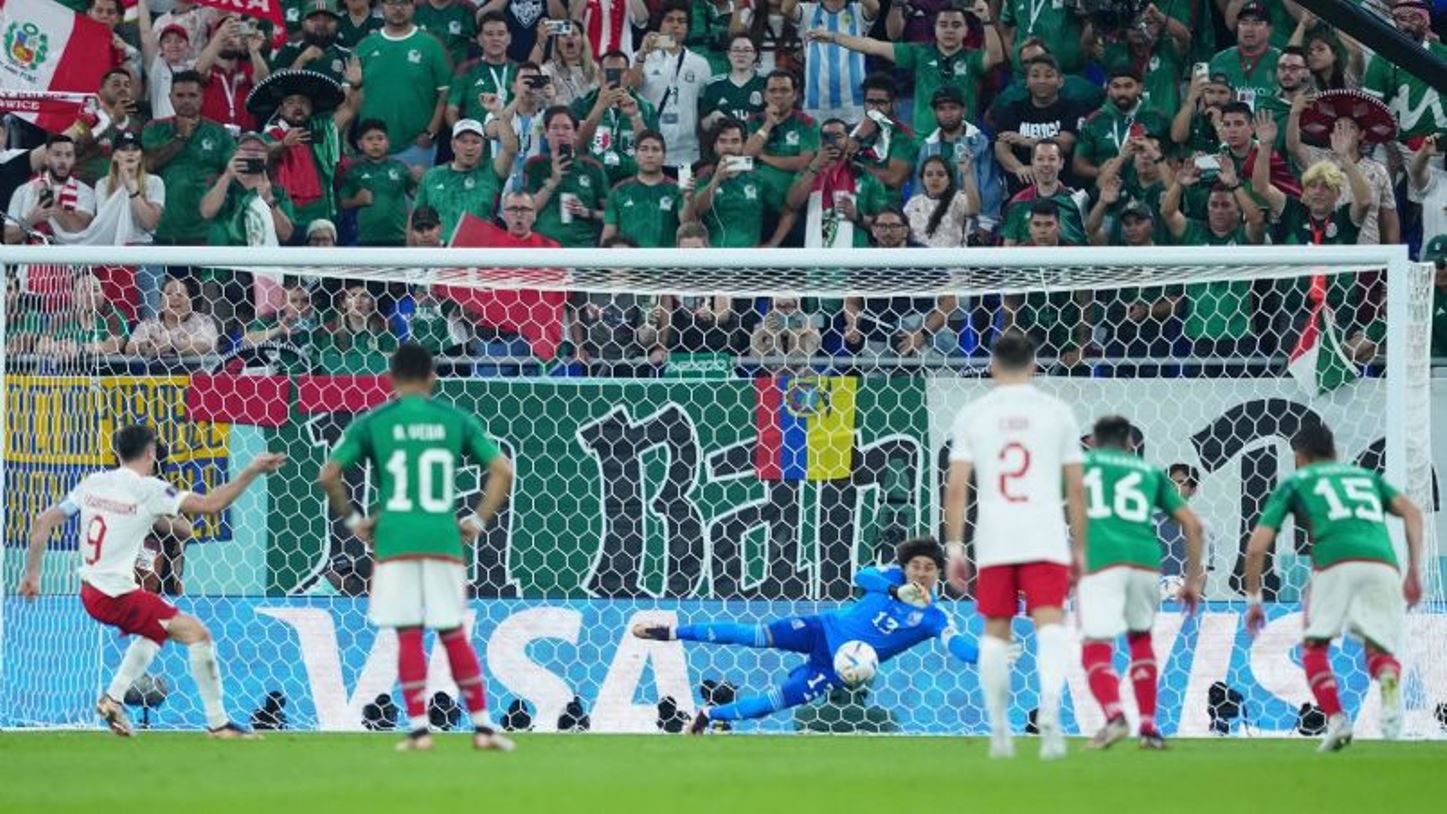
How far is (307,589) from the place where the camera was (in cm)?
1500

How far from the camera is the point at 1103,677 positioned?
11320 millimetres

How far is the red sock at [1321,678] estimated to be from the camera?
468 inches

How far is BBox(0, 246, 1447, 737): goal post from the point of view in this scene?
14.8 meters

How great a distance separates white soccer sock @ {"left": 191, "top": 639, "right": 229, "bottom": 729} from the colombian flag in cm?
372

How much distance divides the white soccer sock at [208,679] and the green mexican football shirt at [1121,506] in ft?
15.0

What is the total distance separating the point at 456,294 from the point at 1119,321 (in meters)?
4.20

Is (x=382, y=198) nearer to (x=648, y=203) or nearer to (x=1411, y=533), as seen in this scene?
(x=648, y=203)

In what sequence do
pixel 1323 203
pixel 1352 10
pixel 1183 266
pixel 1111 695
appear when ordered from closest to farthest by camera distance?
pixel 1111 695 → pixel 1352 10 → pixel 1183 266 → pixel 1323 203

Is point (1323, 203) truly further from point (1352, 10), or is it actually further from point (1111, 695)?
point (1111, 695)

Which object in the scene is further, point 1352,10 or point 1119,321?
point 1119,321

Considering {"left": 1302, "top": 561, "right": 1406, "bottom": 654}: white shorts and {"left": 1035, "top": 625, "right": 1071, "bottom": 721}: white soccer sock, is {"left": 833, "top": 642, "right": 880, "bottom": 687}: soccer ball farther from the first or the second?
{"left": 1035, "top": 625, "right": 1071, "bottom": 721}: white soccer sock

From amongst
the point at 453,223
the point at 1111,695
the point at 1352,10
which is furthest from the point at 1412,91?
the point at 1111,695

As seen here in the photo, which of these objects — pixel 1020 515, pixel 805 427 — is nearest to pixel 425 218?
pixel 805 427

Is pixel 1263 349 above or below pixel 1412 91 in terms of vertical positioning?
below
